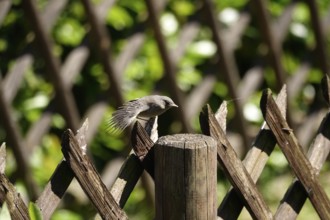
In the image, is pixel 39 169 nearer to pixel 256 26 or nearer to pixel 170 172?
pixel 256 26

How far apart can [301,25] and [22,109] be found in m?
2.37

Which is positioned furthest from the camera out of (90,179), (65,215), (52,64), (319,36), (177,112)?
(319,36)

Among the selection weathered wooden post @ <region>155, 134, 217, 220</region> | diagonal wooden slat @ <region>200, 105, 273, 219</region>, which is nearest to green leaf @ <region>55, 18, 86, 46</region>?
diagonal wooden slat @ <region>200, 105, 273, 219</region>

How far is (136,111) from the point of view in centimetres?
259

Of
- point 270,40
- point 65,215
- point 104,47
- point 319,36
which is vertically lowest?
point 65,215

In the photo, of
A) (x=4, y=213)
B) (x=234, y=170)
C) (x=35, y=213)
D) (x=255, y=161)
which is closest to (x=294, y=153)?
(x=255, y=161)

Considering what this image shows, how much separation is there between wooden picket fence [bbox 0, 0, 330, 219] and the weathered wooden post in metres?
0.09

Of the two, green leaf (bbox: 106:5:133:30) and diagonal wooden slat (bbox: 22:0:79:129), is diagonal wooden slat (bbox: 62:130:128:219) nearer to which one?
diagonal wooden slat (bbox: 22:0:79:129)

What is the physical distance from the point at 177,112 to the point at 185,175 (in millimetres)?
3141

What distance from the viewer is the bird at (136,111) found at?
8.44 ft

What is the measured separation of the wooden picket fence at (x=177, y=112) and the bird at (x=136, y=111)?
20cm

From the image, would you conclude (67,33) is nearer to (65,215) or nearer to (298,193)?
(65,215)

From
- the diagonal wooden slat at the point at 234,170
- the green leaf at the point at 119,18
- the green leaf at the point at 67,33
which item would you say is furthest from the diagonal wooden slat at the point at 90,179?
the green leaf at the point at 119,18

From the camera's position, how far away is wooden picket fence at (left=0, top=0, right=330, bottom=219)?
2.29m
